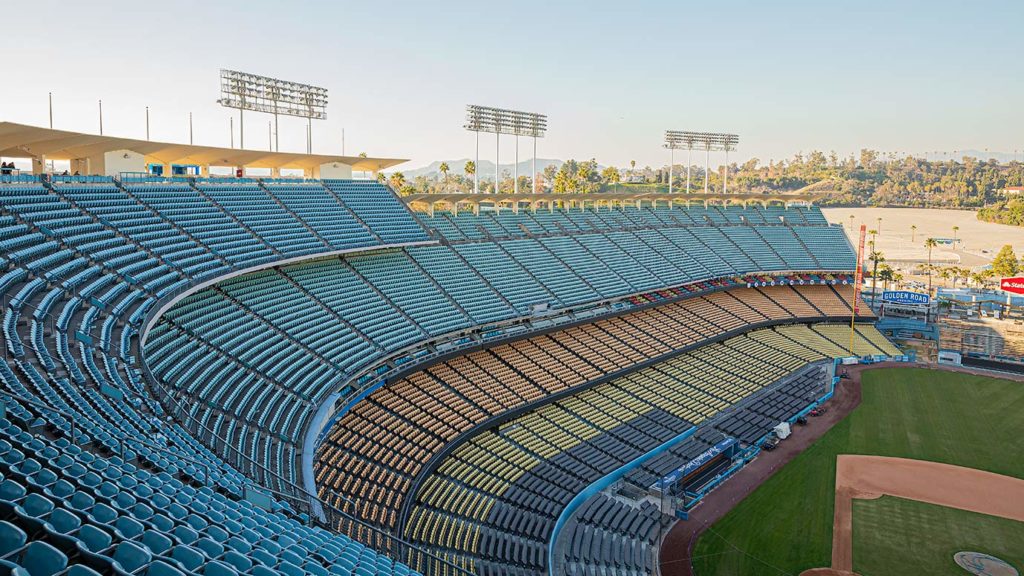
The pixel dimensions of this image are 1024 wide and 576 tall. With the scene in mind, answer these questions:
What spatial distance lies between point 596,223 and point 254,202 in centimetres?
2872

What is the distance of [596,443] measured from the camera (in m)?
30.6

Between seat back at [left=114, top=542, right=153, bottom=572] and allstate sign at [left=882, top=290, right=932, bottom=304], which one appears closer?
seat back at [left=114, top=542, right=153, bottom=572]

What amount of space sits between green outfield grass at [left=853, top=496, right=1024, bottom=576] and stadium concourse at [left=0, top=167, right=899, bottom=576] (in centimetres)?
717

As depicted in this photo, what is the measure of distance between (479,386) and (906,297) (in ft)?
140

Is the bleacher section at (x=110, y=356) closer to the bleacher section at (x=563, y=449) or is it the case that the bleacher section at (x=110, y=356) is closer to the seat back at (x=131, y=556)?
the seat back at (x=131, y=556)

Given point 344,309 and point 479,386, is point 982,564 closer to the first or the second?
point 479,386

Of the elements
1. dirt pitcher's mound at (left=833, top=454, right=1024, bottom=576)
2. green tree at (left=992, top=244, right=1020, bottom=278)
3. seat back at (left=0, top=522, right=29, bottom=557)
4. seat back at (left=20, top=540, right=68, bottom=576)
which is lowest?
dirt pitcher's mound at (left=833, top=454, right=1024, bottom=576)

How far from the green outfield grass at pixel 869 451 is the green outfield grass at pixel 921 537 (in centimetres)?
72

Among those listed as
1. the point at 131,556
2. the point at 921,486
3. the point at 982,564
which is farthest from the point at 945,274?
the point at 131,556

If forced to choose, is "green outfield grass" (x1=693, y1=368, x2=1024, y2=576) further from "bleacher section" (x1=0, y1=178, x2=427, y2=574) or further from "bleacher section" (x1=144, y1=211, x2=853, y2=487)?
"bleacher section" (x1=0, y1=178, x2=427, y2=574)

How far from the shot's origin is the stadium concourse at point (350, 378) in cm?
1064

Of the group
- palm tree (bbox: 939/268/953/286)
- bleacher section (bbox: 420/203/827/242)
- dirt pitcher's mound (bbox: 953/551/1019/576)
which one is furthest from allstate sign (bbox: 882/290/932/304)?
dirt pitcher's mound (bbox: 953/551/1019/576)

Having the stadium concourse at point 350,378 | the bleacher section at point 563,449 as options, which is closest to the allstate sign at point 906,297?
the stadium concourse at point 350,378

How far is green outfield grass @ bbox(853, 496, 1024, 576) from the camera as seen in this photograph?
23.4 meters
